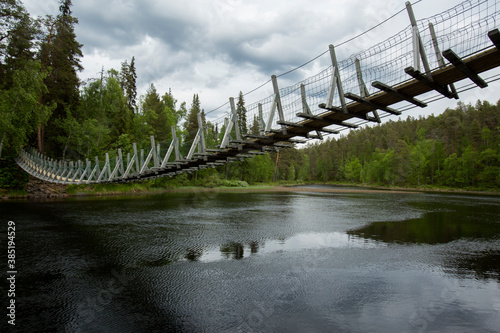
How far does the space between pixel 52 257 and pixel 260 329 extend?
807 centimetres

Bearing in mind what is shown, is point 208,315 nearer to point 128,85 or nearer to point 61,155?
point 61,155

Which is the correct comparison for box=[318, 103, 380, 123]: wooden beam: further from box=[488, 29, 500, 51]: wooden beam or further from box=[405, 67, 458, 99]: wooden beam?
box=[488, 29, 500, 51]: wooden beam

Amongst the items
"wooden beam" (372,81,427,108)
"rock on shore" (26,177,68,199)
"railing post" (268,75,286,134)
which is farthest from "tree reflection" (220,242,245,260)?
"rock on shore" (26,177,68,199)

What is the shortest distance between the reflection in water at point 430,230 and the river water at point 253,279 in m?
0.11

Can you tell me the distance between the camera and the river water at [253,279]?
17.8 feet

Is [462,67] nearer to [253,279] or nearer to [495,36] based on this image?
[495,36]

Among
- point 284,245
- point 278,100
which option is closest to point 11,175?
point 284,245

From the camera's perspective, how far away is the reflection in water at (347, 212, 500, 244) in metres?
12.3

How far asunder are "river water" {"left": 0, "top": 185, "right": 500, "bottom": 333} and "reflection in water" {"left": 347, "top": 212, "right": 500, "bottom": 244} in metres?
0.11

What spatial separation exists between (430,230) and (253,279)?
11.8 m

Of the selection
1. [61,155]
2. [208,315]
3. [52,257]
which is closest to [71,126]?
[61,155]

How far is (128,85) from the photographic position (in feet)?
143

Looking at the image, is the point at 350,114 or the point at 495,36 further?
the point at 350,114

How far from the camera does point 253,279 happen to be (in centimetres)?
745
